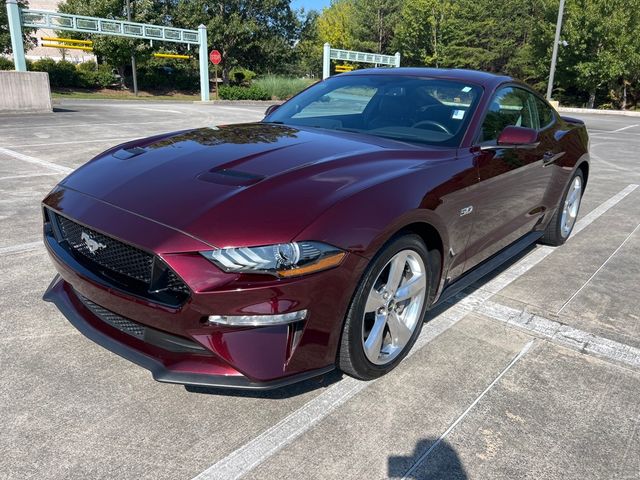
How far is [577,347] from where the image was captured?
3.17m

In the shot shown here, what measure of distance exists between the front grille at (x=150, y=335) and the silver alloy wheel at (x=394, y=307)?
0.81 m

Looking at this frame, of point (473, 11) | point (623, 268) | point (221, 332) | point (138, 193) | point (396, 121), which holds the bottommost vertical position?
point (623, 268)

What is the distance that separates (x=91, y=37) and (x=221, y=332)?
138 feet

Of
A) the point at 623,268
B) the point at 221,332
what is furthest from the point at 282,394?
the point at 623,268

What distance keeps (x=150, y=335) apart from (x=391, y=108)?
7.63ft

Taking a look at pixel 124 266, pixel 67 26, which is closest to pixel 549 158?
pixel 124 266

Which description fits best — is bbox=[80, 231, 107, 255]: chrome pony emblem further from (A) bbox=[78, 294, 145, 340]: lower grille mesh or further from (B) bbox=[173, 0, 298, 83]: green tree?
(B) bbox=[173, 0, 298, 83]: green tree

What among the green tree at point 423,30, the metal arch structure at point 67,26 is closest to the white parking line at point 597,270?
the metal arch structure at point 67,26

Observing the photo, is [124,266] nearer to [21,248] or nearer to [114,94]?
[21,248]

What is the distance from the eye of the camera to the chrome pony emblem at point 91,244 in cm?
238

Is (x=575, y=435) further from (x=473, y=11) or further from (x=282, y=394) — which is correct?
(x=473, y=11)

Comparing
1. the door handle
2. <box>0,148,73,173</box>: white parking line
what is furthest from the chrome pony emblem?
<box>0,148,73,173</box>: white parking line

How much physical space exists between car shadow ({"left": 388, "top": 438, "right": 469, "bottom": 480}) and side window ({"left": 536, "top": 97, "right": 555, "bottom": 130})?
10.5 ft

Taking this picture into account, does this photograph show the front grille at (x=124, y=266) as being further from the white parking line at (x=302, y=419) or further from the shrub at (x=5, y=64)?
the shrub at (x=5, y=64)
